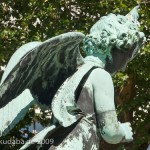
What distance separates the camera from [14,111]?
6.91m

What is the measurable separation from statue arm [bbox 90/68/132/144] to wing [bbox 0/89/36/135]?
1.97 feet

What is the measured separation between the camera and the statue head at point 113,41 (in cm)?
694

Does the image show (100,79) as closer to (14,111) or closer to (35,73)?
(35,73)

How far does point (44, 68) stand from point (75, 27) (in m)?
10.5

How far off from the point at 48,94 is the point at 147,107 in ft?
39.3

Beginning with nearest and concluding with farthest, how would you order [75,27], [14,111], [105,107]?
[105,107], [14,111], [75,27]

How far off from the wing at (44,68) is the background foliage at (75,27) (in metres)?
9.70

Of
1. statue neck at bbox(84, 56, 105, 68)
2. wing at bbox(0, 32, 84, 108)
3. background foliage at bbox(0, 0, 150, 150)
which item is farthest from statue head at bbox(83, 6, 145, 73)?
background foliage at bbox(0, 0, 150, 150)

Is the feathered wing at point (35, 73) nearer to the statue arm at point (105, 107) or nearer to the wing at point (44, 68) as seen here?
the wing at point (44, 68)

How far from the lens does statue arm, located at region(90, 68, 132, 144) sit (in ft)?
21.9

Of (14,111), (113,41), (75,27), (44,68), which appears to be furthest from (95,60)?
(75,27)

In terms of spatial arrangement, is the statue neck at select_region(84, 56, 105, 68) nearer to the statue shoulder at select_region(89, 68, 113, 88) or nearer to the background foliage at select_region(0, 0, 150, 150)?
the statue shoulder at select_region(89, 68, 113, 88)

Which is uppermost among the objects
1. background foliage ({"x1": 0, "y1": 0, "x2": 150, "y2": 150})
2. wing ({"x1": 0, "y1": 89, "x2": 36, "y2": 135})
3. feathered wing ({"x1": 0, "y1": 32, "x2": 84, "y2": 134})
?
feathered wing ({"x1": 0, "y1": 32, "x2": 84, "y2": 134})

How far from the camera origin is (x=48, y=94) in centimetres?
706
